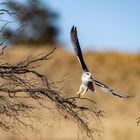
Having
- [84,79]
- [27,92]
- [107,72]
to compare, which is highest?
[107,72]

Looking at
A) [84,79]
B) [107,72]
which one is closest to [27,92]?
[84,79]

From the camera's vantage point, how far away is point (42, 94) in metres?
A: 9.68

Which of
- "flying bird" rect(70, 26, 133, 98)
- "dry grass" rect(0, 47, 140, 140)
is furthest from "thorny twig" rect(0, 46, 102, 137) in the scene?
"dry grass" rect(0, 47, 140, 140)

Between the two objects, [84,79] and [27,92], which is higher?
[84,79]

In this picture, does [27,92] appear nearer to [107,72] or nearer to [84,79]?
[84,79]

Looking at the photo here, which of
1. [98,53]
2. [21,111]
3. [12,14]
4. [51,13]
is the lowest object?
[21,111]

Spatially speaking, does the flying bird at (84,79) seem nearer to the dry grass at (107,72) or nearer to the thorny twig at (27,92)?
the thorny twig at (27,92)

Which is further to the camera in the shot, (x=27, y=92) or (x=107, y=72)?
(x=107, y=72)

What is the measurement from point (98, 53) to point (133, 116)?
390cm

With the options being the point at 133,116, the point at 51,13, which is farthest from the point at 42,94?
the point at 51,13

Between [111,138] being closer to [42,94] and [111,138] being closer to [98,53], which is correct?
[98,53]

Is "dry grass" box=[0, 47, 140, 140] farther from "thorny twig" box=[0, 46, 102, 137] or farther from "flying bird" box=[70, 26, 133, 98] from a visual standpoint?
Answer: "thorny twig" box=[0, 46, 102, 137]

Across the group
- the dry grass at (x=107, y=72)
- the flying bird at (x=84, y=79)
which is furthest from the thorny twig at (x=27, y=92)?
the dry grass at (x=107, y=72)

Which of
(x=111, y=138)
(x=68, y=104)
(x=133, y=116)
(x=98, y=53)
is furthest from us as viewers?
(x=98, y=53)
